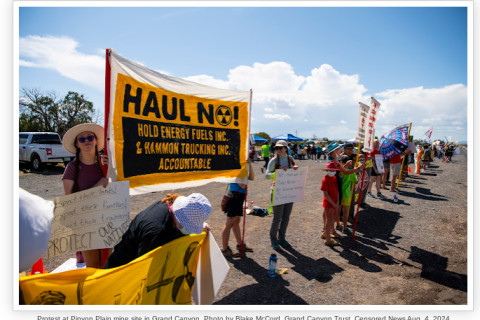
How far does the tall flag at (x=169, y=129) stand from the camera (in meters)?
2.92

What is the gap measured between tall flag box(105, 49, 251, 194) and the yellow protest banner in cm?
109

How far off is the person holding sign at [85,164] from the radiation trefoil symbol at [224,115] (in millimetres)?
1677

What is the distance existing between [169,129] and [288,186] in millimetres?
2345

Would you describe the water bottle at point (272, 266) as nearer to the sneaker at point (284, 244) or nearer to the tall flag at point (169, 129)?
the sneaker at point (284, 244)

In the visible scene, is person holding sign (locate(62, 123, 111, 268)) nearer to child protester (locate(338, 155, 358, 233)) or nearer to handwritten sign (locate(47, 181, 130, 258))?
handwritten sign (locate(47, 181, 130, 258))

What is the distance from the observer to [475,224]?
3.30 meters

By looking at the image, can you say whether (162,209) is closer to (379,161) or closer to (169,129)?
(169,129)

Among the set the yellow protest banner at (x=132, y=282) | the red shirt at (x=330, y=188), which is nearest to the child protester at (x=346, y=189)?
the red shirt at (x=330, y=188)

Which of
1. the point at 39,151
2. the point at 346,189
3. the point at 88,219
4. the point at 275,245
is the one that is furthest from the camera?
the point at 39,151

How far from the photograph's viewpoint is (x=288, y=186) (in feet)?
15.2

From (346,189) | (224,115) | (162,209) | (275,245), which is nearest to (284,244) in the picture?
(275,245)

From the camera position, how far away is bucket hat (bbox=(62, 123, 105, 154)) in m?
3.10

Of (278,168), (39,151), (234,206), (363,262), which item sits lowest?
(363,262)

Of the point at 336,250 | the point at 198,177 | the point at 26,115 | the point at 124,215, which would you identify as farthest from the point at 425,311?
the point at 26,115
